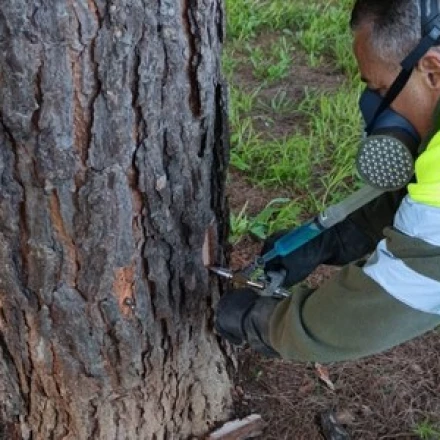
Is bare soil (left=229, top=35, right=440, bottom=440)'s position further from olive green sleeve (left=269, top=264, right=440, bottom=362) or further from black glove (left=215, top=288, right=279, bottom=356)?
olive green sleeve (left=269, top=264, right=440, bottom=362)

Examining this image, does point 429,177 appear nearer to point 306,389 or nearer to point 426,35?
point 426,35

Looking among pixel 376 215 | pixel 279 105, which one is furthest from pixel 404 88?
pixel 279 105

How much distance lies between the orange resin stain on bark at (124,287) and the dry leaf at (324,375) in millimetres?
832

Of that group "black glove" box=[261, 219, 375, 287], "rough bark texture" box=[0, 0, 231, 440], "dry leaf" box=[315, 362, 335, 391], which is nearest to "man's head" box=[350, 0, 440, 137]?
"rough bark texture" box=[0, 0, 231, 440]

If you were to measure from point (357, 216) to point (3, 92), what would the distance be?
1.15 metres

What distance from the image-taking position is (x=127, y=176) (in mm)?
1668

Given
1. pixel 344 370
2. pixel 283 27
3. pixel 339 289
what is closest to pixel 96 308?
pixel 339 289

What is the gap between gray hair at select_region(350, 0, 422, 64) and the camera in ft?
5.53

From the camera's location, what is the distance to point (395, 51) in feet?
5.60

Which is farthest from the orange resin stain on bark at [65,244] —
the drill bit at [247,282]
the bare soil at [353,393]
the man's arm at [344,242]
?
the bare soil at [353,393]

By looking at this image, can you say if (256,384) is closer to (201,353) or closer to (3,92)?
(201,353)

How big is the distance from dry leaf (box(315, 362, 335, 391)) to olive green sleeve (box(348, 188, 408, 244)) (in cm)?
44

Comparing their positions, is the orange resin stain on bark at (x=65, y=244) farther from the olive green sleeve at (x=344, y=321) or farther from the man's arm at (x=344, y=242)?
the man's arm at (x=344, y=242)

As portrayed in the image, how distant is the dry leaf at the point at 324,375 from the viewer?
2.49 m
